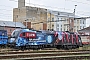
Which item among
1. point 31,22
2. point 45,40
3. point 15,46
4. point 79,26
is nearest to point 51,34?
point 45,40

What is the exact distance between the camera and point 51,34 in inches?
1147

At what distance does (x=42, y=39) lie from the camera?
93.0 ft

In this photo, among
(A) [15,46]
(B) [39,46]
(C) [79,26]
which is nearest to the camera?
(A) [15,46]

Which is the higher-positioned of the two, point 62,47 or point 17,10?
point 17,10

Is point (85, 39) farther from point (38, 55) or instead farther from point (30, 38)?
point (38, 55)

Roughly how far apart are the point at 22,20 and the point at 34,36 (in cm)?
5167

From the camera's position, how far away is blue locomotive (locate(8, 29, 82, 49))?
86.5 feet

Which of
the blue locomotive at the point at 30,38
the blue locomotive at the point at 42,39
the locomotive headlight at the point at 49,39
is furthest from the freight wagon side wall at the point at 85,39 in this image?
the locomotive headlight at the point at 49,39

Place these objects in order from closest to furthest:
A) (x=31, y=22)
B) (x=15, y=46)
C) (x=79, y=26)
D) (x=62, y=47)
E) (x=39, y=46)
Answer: (x=15, y=46), (x=39, y=46), (x=62, y=47), (x=31, y=22), (x=79, y=26)

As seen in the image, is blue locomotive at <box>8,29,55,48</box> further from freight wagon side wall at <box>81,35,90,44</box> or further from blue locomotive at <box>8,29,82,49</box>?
freight wagon side wall at <box>81,35,90,44</box>

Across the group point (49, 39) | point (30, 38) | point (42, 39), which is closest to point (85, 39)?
point (49, 39)

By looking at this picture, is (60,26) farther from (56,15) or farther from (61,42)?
(61,42)

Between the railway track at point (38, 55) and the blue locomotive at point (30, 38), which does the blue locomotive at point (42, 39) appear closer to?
the blue locomotive at point (30, 38)

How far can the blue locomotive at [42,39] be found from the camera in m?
26.4
